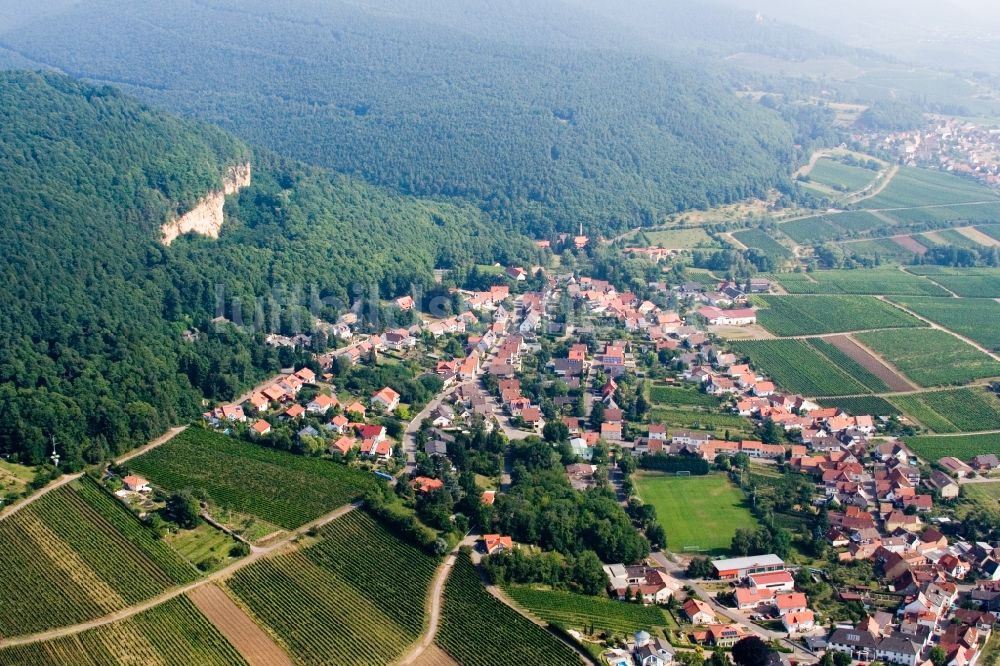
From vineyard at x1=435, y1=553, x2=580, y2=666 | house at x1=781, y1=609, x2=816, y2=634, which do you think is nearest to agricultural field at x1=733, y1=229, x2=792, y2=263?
house at x1=781, y1=609, x2=816, y2=634

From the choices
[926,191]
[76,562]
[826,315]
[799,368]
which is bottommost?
[76,562]

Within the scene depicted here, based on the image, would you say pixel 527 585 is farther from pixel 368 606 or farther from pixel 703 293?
pixel 703 293

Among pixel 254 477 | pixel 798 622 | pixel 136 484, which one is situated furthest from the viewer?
pixel 254 477

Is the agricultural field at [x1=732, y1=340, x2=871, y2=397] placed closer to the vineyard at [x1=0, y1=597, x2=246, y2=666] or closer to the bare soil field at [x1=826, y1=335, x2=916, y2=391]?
the bare soil field at [x1=826, y1=335, x2=916, y2=391]

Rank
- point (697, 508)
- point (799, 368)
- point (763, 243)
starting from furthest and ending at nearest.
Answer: point (763, 243) → point (799, 368) → point (697, 508)

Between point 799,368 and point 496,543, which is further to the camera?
point 799,368

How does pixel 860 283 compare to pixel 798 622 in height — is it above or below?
above

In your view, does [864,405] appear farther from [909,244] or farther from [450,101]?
[450,101]

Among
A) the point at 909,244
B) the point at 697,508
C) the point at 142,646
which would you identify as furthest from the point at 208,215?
the point at 909,244
